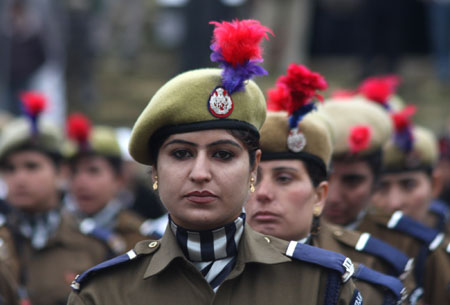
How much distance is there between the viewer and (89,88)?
50.8ft

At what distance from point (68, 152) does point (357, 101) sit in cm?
307

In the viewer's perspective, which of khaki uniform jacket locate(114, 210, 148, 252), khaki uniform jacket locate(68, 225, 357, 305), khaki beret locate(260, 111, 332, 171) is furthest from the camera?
khaki uniform jacket locate(114, 210, 148, 252)

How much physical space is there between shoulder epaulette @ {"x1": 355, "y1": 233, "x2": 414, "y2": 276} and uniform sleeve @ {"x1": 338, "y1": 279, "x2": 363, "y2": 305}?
1.33 m

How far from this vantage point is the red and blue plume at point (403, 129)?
646 cm

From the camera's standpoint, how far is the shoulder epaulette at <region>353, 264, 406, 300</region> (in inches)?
174

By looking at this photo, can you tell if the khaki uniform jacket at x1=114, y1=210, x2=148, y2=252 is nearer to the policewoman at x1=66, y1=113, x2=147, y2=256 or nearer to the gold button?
the policewoman at x1=66, y1=113, x2=147, y2=256

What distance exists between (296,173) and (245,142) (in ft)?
3.10

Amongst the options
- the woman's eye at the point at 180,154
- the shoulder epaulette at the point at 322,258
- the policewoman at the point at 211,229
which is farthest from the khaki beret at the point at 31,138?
the shoulder epaulette at the point at 322,258

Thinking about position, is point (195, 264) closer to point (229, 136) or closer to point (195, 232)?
point (195, 232)

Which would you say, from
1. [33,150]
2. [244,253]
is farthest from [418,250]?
[33,150]

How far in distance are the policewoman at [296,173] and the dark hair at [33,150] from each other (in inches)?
111

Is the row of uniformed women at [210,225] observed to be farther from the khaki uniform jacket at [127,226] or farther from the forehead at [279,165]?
the khaki uniform jacket at [127,226]

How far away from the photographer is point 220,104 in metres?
3.72

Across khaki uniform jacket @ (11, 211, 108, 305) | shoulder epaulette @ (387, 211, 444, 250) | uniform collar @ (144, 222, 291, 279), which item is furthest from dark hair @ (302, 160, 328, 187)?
khaki uniform jacket @ (11, 211, 108, 305)
